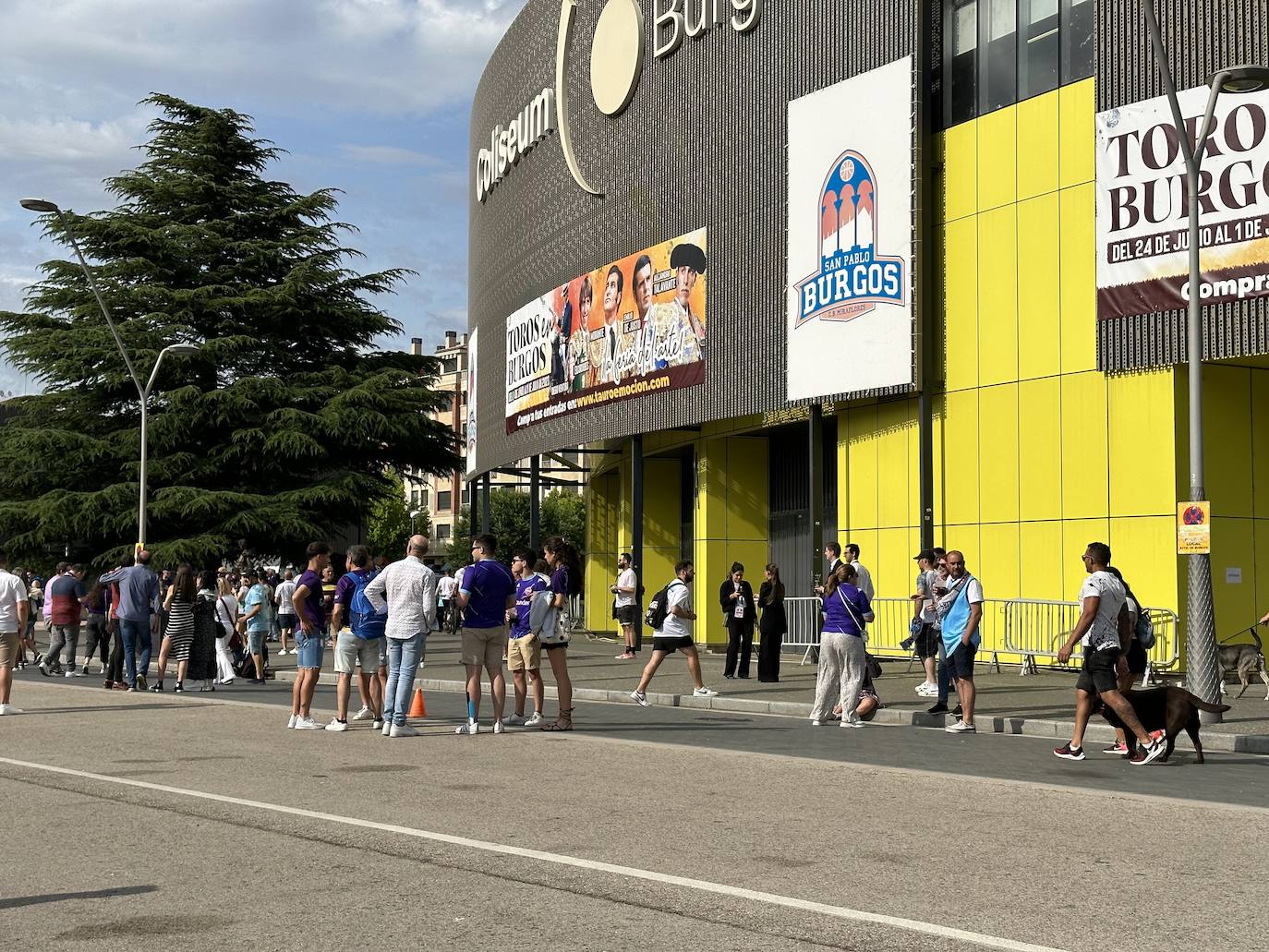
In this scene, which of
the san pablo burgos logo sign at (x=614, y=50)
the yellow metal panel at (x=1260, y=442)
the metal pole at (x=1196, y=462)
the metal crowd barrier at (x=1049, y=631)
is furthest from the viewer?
the san pablo burgos logo sign at (x=614, y=50)

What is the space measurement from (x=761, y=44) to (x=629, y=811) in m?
24.7

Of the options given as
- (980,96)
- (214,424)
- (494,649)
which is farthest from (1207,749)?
(214,424)

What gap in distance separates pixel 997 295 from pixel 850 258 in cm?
309

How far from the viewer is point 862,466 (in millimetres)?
30109

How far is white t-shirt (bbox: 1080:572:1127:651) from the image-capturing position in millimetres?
13141

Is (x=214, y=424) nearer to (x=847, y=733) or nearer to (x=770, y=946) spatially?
(x=847, y=733)

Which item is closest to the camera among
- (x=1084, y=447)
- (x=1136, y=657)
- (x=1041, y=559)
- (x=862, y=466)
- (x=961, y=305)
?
(x=1136, y=657)

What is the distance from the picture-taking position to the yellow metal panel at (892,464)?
95.0 feet


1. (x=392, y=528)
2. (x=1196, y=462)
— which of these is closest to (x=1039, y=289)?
(x=1196, y=462)

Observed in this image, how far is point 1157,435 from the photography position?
78.4 feet

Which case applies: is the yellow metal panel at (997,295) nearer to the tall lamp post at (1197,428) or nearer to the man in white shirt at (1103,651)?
the tall lamp post at (1197,428)

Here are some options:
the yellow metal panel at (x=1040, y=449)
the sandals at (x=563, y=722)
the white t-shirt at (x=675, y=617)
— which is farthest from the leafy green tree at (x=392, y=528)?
the sandals at (x=563, y=722)

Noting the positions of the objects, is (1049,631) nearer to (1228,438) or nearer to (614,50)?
(1228,438)

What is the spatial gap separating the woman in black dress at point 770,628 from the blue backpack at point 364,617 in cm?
841
